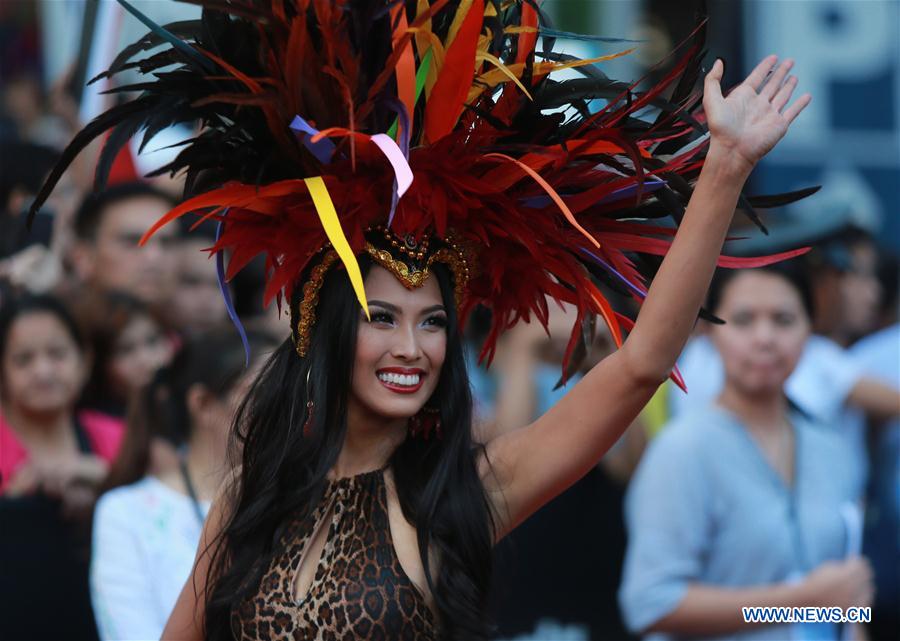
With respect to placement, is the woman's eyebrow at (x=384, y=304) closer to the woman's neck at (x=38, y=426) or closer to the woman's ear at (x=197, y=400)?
the woman's ear at (x=197, y=400)

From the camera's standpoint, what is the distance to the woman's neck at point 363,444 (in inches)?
115

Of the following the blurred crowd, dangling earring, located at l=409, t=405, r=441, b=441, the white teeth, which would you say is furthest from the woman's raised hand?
the blurred crowd

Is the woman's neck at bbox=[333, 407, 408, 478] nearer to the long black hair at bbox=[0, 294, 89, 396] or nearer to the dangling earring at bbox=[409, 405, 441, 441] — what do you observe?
the dangling earring at bbox=[409, 405, 441, 441]

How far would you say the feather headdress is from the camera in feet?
8.69

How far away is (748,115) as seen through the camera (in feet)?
8.14

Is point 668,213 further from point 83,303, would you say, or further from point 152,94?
point 83,303

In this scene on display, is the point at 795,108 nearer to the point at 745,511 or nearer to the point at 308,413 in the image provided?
the point at 308,413

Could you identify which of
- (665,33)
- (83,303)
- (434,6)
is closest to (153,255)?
(83,303)

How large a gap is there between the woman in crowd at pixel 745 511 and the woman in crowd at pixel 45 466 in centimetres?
182

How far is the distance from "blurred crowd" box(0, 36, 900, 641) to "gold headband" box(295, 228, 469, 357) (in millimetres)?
495

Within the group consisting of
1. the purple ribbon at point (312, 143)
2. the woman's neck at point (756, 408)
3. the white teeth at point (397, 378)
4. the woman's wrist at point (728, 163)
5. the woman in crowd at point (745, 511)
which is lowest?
the woman in crowd at point (745, 511)

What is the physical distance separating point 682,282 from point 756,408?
2.13m

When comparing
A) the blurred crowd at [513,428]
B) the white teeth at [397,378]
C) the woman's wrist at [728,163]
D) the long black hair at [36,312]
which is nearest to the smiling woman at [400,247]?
the white teeth at [397,378]

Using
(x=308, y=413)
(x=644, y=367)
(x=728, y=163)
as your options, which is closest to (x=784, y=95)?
(x=728, y=163)
